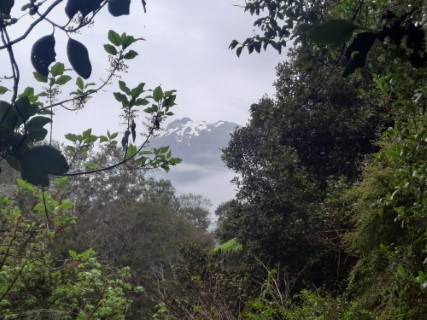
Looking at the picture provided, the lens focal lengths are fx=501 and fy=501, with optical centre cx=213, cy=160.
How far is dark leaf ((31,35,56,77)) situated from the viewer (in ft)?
2.42

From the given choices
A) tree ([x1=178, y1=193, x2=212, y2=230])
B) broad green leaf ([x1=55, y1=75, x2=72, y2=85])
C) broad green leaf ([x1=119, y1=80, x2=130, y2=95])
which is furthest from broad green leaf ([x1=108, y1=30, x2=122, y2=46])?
tree ([x1=178, y1=193, x2=212, y2=230])

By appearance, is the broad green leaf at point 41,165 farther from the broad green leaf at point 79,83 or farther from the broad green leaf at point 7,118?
the broad green leaf at point 79,83

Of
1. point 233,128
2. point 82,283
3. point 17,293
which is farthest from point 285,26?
point 233,128

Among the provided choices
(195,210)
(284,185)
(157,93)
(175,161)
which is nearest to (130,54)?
(157,93)

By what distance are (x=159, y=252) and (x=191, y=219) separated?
5.09 meters

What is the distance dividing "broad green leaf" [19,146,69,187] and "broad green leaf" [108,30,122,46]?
2.13ft

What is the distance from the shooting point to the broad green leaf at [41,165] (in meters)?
0.76

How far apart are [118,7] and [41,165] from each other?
276 millimetres

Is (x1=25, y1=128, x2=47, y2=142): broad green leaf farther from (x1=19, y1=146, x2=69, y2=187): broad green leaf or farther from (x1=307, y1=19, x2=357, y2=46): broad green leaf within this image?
(x1=307, y1=19, x2=357, y2=46): broad green leaf

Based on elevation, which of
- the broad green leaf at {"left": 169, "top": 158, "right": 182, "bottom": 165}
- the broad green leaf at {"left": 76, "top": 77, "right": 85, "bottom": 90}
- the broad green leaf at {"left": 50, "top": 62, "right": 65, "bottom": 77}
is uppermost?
the broad green leaf at {"left": 76, "top": 77, "right": 85, "bottom": 90}

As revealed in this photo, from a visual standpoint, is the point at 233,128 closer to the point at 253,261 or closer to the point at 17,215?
the point at 253,261

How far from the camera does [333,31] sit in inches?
29.2

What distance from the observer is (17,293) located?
4219 mm

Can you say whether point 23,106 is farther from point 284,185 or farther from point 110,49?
point 284,185
